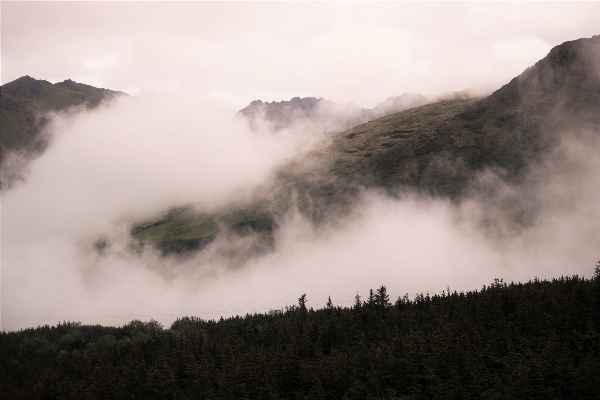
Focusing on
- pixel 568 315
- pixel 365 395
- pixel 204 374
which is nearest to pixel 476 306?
pixel 568 315

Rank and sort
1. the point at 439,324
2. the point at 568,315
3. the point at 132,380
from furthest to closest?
the point at 439,324 < the point at 568,315 < the point at 132,380

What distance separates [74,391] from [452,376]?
10325 centimetres

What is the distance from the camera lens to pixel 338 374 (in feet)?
409

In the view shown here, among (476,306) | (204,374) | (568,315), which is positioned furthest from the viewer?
(476,306)

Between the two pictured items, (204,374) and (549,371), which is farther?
(204,374)

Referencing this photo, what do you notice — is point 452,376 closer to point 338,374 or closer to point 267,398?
point 338,374

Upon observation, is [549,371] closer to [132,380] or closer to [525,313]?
[525,313]

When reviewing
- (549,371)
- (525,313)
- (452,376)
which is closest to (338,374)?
(452,376)

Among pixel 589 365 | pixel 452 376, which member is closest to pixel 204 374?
pixel 452 376

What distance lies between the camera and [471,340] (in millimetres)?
158250

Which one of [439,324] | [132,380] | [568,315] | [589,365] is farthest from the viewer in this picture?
[439,324]

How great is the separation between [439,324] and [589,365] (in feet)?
242

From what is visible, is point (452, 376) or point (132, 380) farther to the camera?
point (132, 380)

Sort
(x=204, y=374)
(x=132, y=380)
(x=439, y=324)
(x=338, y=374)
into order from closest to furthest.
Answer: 1. (x=338, y=374)
2. (x=204, y=374)
3. (x=132, y=380)
4. (x=439, y=324)
